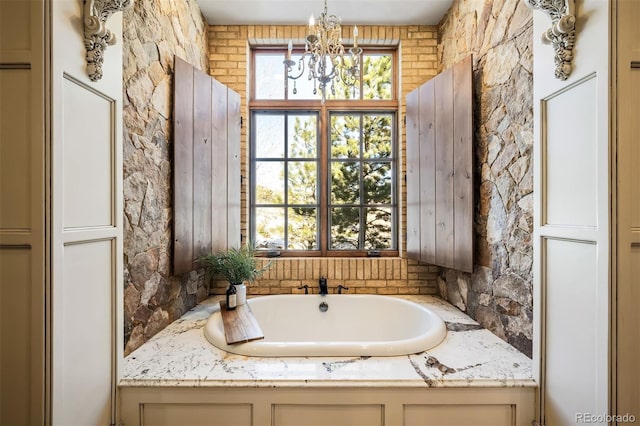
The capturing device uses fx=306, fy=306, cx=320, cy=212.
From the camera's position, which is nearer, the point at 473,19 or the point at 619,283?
the point at 619,283

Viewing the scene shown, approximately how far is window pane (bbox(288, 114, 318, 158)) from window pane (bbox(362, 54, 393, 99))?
525mm

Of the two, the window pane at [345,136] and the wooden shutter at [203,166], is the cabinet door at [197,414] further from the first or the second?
the window pane at [345,136]

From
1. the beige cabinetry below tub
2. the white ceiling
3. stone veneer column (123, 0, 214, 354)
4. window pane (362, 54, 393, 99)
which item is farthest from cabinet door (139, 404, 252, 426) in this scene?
the white ceiling

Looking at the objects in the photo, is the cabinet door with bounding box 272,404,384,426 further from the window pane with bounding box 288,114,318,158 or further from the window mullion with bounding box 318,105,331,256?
the window pane with bounding box 288,114,318,158

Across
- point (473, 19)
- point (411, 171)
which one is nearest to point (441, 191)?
point (411, 171)

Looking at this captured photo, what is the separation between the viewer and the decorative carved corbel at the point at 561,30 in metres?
1.03

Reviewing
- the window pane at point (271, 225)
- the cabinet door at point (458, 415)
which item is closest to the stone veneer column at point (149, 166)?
the window pane at point (271, 225)

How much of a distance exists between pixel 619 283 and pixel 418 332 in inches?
46.4

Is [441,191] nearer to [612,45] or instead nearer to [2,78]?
[612,45]

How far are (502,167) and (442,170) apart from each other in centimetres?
46

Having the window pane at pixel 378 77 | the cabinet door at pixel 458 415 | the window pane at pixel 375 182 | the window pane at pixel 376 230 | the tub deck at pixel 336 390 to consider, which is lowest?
the cabinet door at pixel 458 415

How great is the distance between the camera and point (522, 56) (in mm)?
1512

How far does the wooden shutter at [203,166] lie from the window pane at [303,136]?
17.9 inches

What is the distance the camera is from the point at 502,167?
5.47ft
